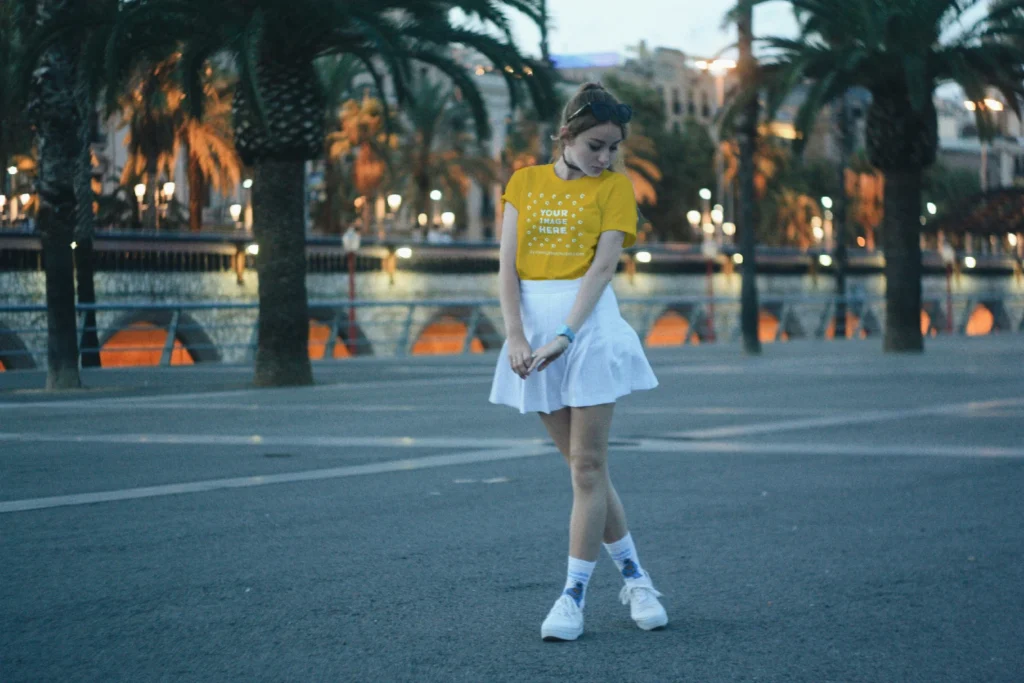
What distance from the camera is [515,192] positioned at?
5418mm

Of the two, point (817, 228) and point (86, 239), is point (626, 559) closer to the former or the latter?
point (86, 239)

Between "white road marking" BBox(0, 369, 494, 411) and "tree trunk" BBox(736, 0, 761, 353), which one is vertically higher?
"tree trunk" BBox(736, 0, 761, 353)

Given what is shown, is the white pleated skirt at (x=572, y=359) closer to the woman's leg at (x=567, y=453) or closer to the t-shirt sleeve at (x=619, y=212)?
the woman's leg at (x=567, y=453)

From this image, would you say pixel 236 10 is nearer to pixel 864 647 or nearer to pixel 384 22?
pixel 384 22

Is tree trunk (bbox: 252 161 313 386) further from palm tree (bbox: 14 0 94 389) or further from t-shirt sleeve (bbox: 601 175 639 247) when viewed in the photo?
t-shirt sleeve (bbox: 601 175 639 247)

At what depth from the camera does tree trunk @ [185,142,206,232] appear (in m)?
49.8

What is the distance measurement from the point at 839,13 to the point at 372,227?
61.2 m

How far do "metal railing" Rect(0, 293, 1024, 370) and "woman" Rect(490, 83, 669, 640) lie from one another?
20128 mm

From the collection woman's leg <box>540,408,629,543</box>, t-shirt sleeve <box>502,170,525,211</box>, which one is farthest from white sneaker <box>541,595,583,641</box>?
t-shirt sleeve <box>502,170,525,211</box>

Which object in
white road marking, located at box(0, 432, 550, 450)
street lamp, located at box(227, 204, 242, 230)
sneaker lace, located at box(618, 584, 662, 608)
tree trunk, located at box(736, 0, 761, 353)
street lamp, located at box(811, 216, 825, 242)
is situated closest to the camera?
sneaker lace, located at box(618, 584, 662, 608)

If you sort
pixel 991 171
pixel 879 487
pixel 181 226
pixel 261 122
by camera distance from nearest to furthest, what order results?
pixel 879 487 → pixel 261 122 → pixel 181 226 → pixel 991 171

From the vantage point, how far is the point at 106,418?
15188 millimetres

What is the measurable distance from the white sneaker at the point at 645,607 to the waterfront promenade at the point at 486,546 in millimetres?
41

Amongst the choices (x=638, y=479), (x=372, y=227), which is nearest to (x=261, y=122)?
(x=638, y=479)
